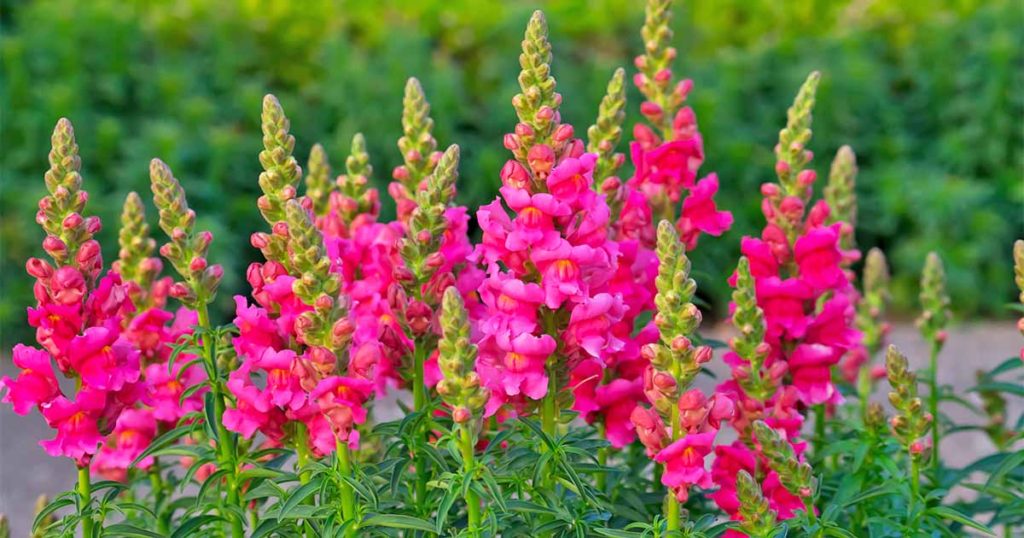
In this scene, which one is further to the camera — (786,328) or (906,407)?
(786,328)

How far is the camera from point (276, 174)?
2580mm

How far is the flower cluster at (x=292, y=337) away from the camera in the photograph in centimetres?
242

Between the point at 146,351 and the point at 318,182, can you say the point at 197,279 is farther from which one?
the point at 318,182

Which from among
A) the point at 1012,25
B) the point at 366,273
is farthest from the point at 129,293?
the point at 1012,25

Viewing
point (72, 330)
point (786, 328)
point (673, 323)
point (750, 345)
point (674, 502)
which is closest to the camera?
point (673, 323)

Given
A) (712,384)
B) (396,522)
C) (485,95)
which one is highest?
(485,95)

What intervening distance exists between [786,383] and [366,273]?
2.86ft

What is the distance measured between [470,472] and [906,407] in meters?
0.85

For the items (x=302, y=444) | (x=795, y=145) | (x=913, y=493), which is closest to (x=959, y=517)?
(x=913, y=493)

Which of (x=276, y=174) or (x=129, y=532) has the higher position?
(x=276, y=174)

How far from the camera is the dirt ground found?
596 centimetres

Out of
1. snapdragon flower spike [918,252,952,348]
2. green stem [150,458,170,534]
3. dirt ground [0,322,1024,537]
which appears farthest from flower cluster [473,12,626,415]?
dirt ground [0,322,1024,537]

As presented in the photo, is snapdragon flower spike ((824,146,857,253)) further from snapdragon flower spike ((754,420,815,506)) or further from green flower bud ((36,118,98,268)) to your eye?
green flower bud ((36,118,98,268))

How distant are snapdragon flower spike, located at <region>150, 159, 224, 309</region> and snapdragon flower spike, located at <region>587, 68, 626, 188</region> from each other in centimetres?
74
